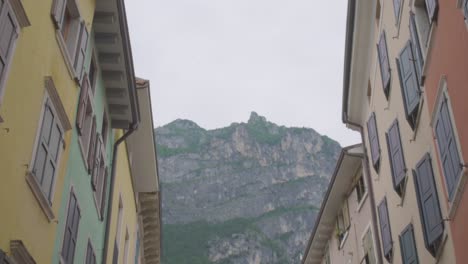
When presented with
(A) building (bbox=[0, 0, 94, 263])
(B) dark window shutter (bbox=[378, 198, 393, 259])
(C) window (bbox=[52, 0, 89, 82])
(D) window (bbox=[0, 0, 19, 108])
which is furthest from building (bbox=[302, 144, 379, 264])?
(D) window (bbox=[0, 0, 19, 108])

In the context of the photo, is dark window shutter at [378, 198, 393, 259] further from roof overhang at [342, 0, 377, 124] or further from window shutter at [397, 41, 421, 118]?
window shutter at [397, 41, 421, 118]

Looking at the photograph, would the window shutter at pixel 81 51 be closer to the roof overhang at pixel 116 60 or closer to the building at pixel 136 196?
the roof overhang at pixel 116 60

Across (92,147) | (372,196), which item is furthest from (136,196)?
(92,147)

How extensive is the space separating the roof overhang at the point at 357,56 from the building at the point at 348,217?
1.64 meters

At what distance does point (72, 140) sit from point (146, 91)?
7.24 metres

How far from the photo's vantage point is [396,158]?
17.1m

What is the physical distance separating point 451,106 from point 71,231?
8.11m

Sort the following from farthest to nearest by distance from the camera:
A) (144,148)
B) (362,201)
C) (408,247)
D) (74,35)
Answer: (144,148) < (362,201) < (408,247) < (74,35)

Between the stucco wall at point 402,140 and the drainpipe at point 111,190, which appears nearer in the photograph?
the stucco wall at point 402,140

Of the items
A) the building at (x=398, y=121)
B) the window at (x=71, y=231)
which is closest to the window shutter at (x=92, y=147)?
the window at (x=71, y=231)

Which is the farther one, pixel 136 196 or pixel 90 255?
pixel 136 196

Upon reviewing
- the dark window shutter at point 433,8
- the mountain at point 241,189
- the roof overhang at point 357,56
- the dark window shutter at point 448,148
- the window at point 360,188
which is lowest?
the dark window shutter at point 448,148

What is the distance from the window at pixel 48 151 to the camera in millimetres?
10930

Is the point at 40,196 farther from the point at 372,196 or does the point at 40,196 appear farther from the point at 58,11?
the point at 372,196
